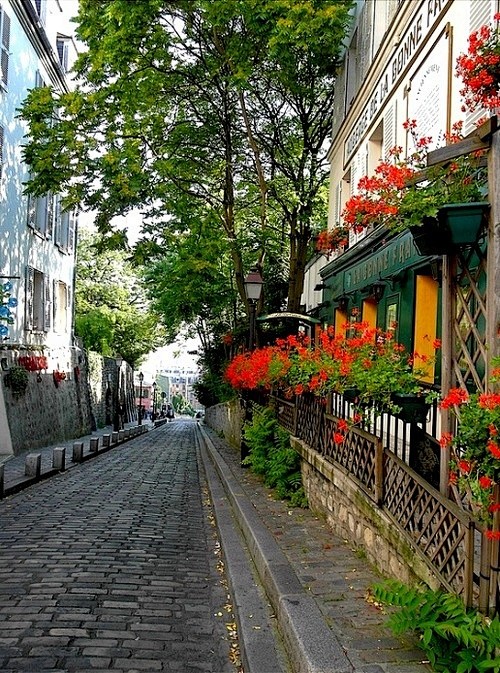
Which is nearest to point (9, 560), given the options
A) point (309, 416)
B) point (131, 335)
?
point (309, 416)

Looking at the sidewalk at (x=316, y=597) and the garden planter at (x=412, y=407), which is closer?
the sidewalk at (x=316, y=597)

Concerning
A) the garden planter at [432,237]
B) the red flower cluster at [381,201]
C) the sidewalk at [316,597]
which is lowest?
the sidewalk at [316,597]

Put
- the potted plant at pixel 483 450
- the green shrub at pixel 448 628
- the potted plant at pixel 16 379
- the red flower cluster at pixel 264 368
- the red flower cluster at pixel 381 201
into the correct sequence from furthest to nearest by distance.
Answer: the potted plant at pixel 16 379 < the red flower cluster at pixel 264 368 < the red flower cluster at pixel 381 201 < the green shrub at pixel 448 628 < the potted plant at pixel 483 450

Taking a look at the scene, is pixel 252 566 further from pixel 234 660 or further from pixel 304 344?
pixel 304 344

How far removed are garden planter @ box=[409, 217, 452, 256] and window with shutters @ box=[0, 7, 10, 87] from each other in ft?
57.0

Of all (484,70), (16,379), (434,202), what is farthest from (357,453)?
(16,379)

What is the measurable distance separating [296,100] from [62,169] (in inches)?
263

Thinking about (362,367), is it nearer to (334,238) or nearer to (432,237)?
(334,238)

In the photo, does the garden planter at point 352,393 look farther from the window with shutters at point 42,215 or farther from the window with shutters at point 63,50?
the window with shutters at point 63,50

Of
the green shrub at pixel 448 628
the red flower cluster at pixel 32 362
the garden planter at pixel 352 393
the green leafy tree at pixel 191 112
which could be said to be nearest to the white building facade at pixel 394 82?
the green leafy tree at pixel 191 112

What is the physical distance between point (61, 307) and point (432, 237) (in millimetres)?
25593

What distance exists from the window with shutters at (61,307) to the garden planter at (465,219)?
78.3ft

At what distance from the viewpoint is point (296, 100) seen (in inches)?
704

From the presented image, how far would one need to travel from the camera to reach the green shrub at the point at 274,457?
9802mm
